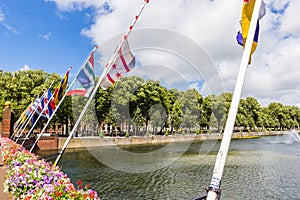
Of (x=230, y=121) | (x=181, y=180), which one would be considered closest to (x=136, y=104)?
(x=181, y=180)

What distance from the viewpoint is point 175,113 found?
64125mm

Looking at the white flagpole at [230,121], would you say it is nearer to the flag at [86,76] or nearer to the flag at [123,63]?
the flag at [123,63]

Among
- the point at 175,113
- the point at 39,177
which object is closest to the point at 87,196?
the point at 39,177

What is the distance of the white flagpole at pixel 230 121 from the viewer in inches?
142

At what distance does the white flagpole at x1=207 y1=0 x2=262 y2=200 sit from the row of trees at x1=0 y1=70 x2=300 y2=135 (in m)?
42.7

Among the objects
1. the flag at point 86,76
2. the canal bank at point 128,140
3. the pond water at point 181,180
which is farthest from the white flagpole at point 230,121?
the canal bank at point 128,140

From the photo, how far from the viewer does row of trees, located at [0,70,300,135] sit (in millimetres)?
45250

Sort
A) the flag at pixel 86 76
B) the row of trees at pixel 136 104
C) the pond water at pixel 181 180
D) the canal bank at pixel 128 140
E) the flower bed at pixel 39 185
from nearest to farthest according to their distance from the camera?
the flower bed at pixel 39 185
the flag at pixel 86 76
the pond water at pixel 181 180
the canal bank at pixel 128 140
the row of trees at pixel 136 104

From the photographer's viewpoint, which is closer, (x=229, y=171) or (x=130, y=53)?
(x=130, y=53)

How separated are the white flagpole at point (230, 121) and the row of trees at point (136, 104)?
4272 centimetres

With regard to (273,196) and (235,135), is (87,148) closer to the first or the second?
(273,196)

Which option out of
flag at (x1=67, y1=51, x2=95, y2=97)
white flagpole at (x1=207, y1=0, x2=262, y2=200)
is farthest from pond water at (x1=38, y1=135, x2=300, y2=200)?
white flagpole at (x1=207, y1=0, x2=262, y2=200)

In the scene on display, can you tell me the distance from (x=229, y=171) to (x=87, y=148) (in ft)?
83.7

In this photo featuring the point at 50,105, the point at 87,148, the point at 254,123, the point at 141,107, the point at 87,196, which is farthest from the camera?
the point at 254,123
